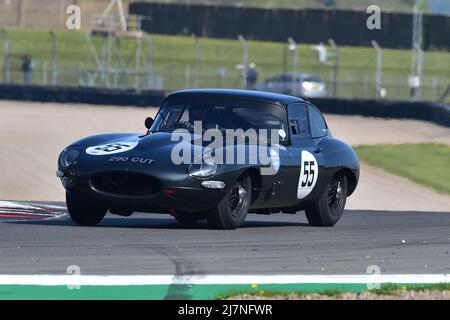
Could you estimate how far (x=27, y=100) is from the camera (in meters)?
33.6

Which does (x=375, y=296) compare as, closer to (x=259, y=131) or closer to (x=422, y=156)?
(x=259, y=131)

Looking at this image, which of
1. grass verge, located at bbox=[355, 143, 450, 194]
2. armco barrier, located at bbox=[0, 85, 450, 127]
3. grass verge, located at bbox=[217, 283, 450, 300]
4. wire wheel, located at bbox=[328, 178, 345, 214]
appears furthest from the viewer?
armco barrier, located at bbox=[0, 85, 450, 127]

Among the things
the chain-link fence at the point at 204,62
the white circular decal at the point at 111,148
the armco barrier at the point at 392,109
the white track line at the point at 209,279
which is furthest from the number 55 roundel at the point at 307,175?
the chain-link fence at the point at 204,62

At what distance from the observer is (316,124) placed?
12.3m

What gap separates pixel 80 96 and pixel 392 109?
8527 millimetres

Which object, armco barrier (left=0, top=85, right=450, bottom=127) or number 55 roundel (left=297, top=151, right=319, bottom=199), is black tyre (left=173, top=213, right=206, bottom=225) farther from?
armco barrier (left=0, top=85, right=450, bottom=127)

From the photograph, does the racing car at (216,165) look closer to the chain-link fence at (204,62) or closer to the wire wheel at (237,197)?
the wire wheel at (237,197)

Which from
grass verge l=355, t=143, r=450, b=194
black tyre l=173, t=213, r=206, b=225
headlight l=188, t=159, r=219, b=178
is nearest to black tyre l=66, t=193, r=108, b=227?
black tyre l=173, t=213, r=206, b=225

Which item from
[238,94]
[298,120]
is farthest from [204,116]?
[298,120]

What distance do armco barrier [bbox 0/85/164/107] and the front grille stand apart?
22135 millimetres

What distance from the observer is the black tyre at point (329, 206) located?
11898 millimetres

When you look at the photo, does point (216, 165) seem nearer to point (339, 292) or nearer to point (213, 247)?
point (213, 247)

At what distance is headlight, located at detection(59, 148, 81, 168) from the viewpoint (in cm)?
1066
